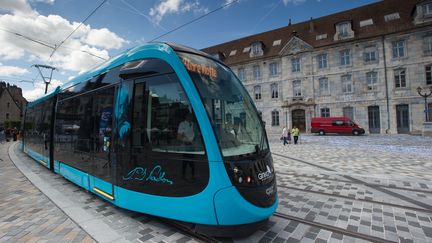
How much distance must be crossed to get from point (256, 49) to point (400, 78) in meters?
17.7

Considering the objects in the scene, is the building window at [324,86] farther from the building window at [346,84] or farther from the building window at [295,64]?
the building window at [295,64]

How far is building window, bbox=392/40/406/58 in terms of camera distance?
2406cm

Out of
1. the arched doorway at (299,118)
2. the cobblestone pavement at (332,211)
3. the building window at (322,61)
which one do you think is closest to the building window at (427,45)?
the building window at (322,61)

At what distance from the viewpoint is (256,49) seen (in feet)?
108

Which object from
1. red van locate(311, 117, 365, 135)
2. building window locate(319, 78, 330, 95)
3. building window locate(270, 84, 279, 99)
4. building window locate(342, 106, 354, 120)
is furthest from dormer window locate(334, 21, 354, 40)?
red van locate(311, 117, 365, 135)

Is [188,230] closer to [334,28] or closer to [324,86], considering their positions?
[324,86]

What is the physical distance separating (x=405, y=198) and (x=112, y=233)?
5.82m

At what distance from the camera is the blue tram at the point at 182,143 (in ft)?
9.41

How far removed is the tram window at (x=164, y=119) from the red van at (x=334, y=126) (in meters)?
25.8

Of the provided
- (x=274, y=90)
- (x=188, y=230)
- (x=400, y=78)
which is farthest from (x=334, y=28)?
(x=188, y=230)

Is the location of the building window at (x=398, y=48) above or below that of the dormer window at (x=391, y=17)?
below

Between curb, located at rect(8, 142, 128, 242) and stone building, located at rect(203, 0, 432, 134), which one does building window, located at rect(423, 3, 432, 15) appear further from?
curb, located at rect(8, 142, 128, 242)

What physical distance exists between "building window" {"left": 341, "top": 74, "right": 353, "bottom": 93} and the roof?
4269mm

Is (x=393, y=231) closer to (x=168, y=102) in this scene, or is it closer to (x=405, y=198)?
(x=405, y=198)
